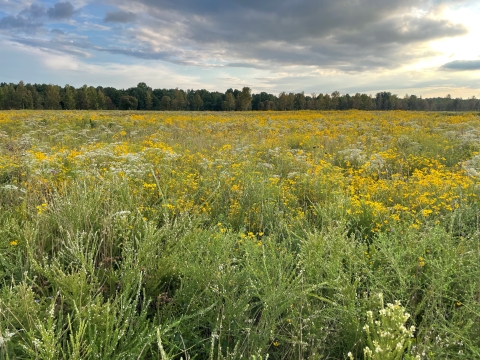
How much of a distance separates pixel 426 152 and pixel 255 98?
3275 inches

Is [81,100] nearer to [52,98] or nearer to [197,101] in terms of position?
[52,98]

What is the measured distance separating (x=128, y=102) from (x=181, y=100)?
12622 mm

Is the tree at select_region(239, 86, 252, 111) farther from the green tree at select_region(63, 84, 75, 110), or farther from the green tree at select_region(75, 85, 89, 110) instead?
the green tree at select_region(63, 84, 75, 110)

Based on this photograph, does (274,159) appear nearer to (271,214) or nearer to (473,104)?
(271,214)

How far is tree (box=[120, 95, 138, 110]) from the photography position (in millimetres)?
74438

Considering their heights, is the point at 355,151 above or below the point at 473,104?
below

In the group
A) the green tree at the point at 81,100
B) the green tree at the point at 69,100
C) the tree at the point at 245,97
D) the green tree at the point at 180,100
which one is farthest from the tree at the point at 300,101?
the green tree at the point at 69,100

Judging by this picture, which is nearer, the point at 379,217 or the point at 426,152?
the point at 379,217

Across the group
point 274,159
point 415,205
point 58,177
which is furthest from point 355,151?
point 58,177

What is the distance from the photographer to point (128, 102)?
74.6 meters

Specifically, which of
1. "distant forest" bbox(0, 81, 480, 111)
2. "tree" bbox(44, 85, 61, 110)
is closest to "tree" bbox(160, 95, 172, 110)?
"distant forest" bbox(0, 81, 480, 111)

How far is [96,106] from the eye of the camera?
62.9 metres

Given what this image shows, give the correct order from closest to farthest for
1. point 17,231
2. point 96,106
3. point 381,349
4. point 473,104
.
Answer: point 381,349 → point 17,231 → point 96,106 → point 473,104

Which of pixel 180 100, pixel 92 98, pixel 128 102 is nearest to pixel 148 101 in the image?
pixel 128 102
